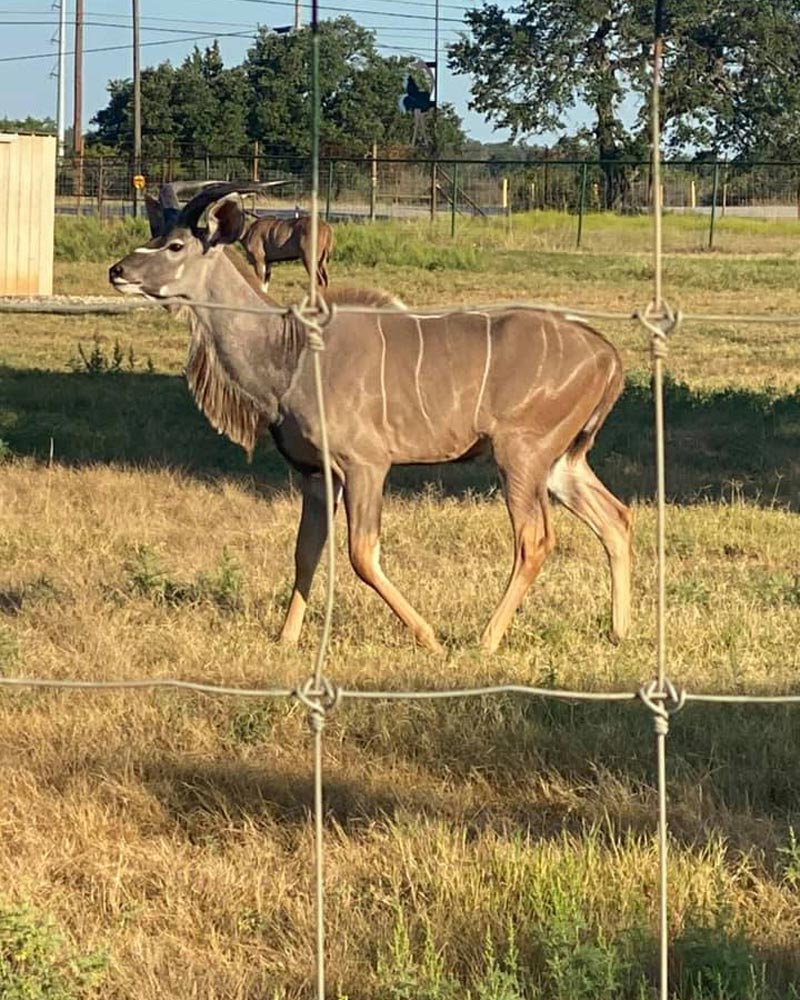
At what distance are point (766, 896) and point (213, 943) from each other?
1.28 m

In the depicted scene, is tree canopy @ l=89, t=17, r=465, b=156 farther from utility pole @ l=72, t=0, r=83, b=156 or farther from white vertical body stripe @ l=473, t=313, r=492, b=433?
white vertical body stripe @ l=473, t=313, r=492, b=433

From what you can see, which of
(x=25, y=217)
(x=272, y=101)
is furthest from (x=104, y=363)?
(x=272, y=101)

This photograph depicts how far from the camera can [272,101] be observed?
185ft

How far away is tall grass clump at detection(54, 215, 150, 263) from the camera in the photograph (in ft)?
96.8

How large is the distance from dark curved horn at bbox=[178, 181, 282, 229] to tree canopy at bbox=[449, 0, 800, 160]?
39821 millimetres

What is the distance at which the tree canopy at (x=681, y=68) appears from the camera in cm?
4925

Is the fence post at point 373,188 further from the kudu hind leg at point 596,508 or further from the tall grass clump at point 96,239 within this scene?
the kudu hind leg at point 596,508

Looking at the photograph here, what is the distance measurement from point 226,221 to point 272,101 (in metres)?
50.4

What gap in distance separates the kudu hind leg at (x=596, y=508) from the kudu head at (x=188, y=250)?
1.63 meters

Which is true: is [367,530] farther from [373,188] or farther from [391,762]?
[373,188]

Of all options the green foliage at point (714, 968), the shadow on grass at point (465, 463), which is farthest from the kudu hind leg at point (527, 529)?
the green foliage at point (714, 968)

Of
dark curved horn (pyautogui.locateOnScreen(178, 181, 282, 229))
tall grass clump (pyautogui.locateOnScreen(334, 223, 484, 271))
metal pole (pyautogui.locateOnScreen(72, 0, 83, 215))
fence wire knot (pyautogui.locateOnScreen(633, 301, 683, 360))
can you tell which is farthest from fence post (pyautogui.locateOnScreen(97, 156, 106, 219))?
fence wire knot (pyautogui.locateOnScreen(633, 301, 683, 360))

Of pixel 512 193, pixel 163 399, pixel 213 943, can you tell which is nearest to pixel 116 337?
pixel 163 399

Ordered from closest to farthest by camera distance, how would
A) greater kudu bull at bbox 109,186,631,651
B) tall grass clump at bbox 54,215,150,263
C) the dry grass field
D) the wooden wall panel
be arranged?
the dry grass field, greater kudu bull at bbox 109,186,631,651, the wooden wall panel, tall grass clump at bbox 54,215,150,263
